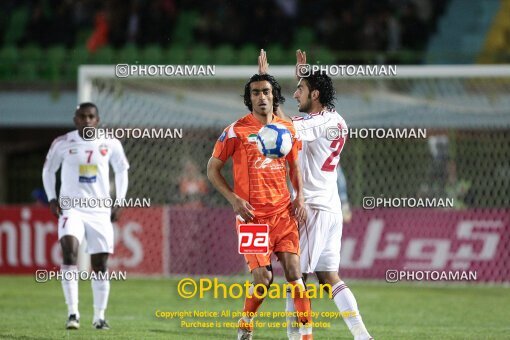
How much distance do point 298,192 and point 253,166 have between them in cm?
42

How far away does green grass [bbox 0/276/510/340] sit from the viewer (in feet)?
32.7

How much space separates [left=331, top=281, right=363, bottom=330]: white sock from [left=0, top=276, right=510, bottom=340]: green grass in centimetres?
158

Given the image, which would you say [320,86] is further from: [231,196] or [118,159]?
[118,159]

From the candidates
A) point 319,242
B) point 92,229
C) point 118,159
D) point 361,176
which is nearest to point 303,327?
point 319,242

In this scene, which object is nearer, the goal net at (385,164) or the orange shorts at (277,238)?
the orange shorts at (277,238)

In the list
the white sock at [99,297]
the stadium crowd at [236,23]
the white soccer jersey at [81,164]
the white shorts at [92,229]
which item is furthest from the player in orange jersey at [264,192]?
the stadium crowd at [236,23]

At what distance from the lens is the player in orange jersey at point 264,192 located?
26.9 feet

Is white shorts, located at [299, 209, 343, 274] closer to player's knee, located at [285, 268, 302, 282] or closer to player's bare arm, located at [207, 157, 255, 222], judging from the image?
player's knee, located at [285, 268, 302, 282]

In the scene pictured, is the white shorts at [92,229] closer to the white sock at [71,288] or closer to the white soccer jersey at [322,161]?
the white sock at [71,288]

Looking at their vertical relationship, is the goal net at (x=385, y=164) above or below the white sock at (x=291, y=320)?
above

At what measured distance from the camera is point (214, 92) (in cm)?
1634

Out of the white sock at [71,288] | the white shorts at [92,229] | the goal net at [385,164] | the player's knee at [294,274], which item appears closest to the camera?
the player's knee at [294,274]

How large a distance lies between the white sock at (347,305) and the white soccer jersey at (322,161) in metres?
0.67

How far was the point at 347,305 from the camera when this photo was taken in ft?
26.9
